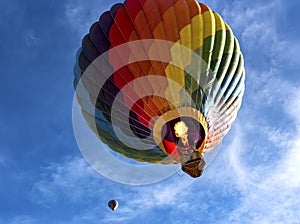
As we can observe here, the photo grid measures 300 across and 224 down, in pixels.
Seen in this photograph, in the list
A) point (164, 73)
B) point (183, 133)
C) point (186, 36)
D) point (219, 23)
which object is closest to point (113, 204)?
point (183, 133)

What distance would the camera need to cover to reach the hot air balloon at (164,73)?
43.2 feet

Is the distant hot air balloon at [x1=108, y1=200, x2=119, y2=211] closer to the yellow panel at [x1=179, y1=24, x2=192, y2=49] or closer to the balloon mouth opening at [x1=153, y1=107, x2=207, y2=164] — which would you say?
the balloon mouth opening at [x1=153, y1=107, x2=207, y2=164]

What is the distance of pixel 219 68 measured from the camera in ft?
44.9

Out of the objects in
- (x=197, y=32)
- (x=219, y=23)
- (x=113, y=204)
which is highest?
(x=219, y=23)

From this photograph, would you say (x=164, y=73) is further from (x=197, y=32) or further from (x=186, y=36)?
(x=197, y=32)

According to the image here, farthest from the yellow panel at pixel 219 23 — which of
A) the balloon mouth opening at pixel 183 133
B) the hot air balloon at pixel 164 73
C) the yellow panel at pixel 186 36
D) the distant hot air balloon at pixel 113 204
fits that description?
the distant hot air balloon at pixel 113 204

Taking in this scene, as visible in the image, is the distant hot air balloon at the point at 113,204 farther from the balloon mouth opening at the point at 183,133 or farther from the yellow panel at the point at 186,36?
the yellow panel at the point at 186,36

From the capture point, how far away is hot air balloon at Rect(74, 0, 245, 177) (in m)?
13.2

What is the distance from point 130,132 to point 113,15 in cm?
405

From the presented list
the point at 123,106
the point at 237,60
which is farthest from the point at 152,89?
the point at 237,60

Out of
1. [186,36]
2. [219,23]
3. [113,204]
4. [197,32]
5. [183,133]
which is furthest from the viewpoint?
[113,204]

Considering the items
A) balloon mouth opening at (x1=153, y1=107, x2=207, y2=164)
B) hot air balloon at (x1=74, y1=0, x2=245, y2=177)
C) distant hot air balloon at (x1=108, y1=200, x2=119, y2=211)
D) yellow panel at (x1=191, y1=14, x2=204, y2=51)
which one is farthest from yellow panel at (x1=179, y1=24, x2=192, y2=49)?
distant hot air balloon at (x1=108, y1=200, x2=119, y2=211)

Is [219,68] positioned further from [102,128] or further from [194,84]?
[102,128]

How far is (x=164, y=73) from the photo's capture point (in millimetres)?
13195
